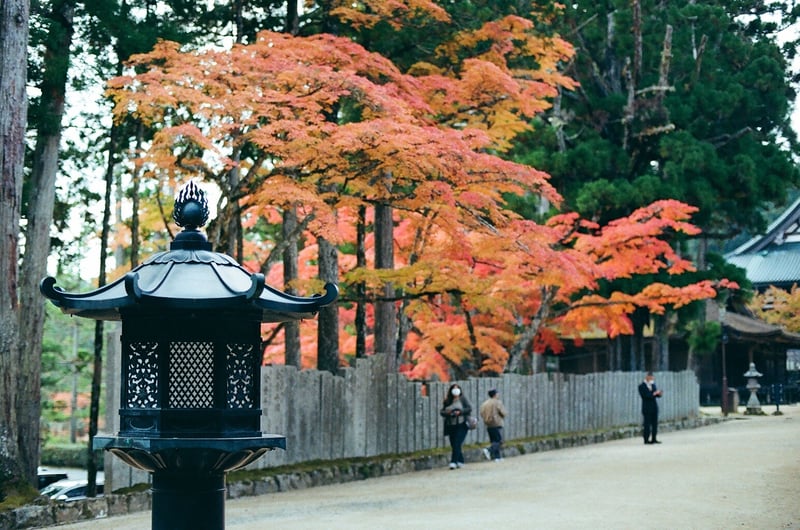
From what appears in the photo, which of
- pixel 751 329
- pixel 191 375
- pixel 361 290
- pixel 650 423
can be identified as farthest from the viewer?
pixel 751 329

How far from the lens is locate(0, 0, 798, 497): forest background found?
1516 centimetres

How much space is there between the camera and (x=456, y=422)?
18531 mm

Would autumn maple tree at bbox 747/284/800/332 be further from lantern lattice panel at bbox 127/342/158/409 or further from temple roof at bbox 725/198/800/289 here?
lantern lattice panel at bbox 127/342/158/409

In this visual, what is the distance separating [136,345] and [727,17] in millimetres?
26322

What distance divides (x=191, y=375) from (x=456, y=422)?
1302 cm

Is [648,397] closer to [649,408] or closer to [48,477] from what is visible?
[649,408]

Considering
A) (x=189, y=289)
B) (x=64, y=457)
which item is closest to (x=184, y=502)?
(x=189, y=289)

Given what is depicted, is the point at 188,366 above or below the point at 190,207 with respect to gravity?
below

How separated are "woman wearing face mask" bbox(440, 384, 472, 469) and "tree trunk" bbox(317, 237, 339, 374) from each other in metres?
2.13

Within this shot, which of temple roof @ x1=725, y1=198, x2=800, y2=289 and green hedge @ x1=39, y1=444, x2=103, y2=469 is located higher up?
temple roof @ x1=725, y1=198, x2=800, y2=289

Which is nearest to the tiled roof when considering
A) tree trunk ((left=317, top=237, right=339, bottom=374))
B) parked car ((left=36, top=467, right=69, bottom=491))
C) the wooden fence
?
the wooden fence

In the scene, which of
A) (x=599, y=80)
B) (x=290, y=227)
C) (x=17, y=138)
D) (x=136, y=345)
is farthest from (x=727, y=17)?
(x=136, y=345)

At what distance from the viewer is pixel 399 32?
1995 centimetres

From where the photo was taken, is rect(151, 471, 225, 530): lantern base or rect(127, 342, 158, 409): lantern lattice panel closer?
rect(151, 471, 225, 530): lantern base
